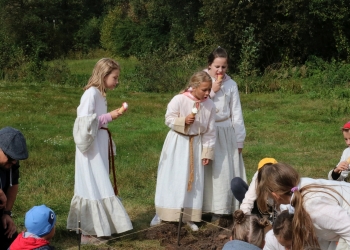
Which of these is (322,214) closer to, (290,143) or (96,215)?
(96,215)

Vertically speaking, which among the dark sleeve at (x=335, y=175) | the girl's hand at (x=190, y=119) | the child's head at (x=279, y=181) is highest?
the girl's hand at (x=190, y=119)

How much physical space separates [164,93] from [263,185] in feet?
50.7

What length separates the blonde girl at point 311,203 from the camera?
3.66 metres

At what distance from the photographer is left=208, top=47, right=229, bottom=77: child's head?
20.8ft

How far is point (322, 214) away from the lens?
3.68 meters

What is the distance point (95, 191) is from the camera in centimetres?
568

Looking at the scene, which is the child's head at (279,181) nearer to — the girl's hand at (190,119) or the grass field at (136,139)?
the girl's hand at (190,119)

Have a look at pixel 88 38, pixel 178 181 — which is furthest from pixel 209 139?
pixel 88 38

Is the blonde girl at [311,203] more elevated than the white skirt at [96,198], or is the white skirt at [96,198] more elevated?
the blonde girl at [311,203]

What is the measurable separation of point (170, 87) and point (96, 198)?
14.2 meters

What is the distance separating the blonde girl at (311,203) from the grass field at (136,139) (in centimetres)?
229

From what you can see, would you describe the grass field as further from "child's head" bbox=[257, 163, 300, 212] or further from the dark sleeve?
"child's head" bbox=[257, 163, 300, 212]

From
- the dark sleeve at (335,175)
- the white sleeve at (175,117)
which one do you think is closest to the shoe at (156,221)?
the white sleeve at (175,117)

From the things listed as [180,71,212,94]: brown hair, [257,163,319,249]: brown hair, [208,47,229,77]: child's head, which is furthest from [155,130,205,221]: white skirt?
[257,163,319,249]: brown hair
